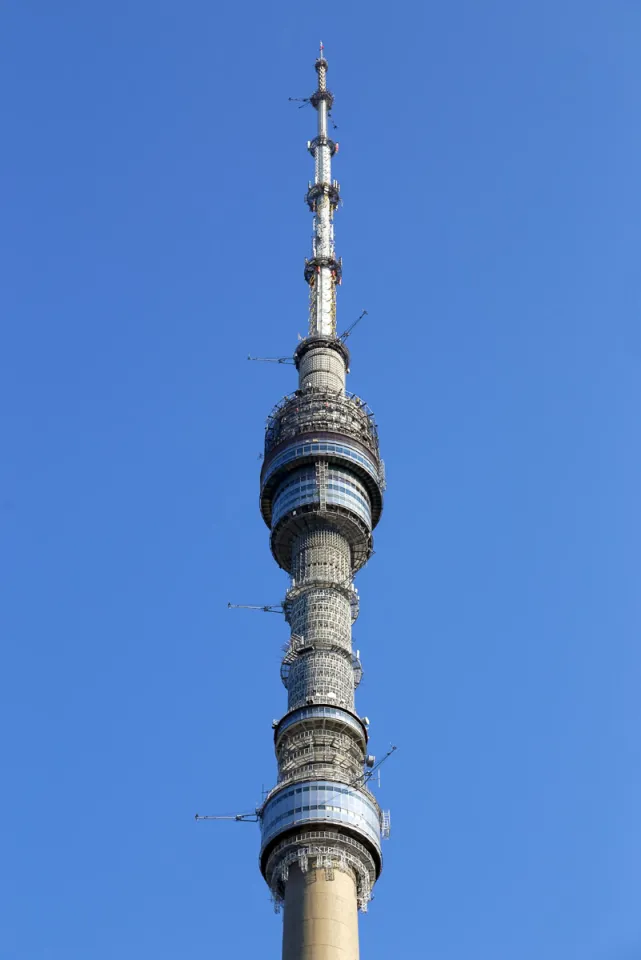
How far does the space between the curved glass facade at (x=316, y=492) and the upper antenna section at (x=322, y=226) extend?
2561cm

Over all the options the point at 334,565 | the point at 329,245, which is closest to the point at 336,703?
the point at 334,565

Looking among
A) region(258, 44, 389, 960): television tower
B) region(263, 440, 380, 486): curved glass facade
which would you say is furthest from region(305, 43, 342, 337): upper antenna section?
region(263, 440, 380, 486): curved glass facade

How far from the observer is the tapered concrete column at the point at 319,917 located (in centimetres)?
9850

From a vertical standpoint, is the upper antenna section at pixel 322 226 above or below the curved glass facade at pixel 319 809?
above

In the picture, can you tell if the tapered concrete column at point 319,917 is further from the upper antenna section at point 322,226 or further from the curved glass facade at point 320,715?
the upper antenna section at point 322,226

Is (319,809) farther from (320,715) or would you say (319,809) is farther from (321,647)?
(321,647)

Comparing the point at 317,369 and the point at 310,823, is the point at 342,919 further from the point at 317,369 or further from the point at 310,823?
the point at 317,369

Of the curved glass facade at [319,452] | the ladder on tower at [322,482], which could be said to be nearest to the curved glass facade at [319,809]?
the ladder on tower at [322,482]

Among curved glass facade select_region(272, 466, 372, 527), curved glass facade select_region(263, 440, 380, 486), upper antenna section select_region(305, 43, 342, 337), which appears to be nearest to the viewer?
curved glass facade select_region(272, 466, 372, 527)

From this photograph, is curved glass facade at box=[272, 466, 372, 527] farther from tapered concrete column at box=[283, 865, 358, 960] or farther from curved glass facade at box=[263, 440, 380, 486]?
tapered concrete column at box=[283, 865, 358, 960]

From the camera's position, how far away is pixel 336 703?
114125 millimetres

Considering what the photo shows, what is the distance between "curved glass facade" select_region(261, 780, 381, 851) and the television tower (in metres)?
0.09

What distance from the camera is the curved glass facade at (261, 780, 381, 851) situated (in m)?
106

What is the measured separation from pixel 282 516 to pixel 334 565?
24.9 feet
